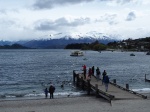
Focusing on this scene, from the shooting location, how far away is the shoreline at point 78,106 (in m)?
26.2

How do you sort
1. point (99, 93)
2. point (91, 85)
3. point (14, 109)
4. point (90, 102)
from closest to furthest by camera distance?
1. point (14, 109)
2. point (90, 102)
3. point (99, 93)
4. point (91, 85)

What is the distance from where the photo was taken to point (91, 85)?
38719 millimetres

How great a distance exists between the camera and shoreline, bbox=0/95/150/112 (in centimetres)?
2620

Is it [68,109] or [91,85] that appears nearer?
[68,109]

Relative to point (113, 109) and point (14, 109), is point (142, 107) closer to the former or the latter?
point (113, 109)

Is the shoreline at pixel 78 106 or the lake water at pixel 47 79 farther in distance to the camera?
the lake water at pixel 47 79

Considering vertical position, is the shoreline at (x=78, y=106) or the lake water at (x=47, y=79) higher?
the shoreline at (x=78, y=106)

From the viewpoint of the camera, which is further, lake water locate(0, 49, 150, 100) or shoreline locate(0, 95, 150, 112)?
lake water locate(0, 49, 150, 100)

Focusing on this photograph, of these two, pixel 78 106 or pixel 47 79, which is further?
pixel 47 79

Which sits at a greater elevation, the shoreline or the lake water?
the shoreline

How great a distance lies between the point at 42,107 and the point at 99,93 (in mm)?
7617

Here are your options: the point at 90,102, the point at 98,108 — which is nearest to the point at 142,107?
the point at 98,108

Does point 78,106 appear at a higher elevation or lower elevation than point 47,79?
higher

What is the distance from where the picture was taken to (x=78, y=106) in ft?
93.1
